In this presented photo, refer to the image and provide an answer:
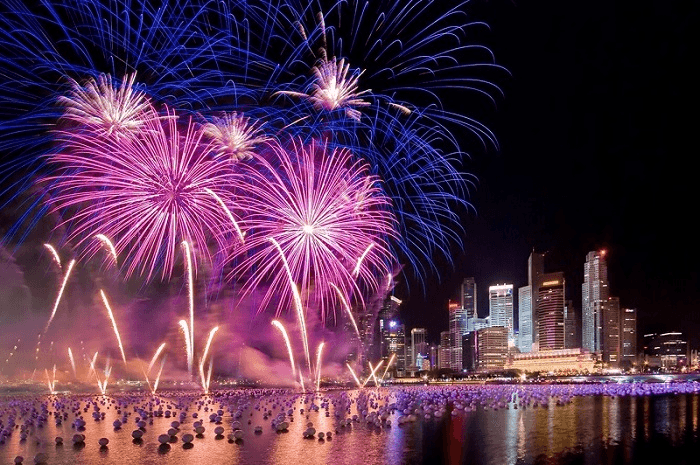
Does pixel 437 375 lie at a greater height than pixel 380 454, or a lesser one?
lesser

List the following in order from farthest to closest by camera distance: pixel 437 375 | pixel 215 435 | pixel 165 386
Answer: pixel 437 375, pixel 165 386, pixel 215 435

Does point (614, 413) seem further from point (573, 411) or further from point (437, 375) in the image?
point (437, 375)

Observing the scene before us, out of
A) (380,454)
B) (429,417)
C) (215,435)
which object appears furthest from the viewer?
(429,417)

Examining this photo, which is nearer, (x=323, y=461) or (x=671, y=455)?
(x=323, y=461)

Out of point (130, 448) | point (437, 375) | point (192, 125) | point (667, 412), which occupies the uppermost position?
point (192, 125)

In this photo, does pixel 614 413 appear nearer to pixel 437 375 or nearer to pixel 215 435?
pixel 215 435

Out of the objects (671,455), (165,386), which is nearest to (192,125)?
(671,455)

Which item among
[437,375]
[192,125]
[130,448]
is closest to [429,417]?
[130,448]
